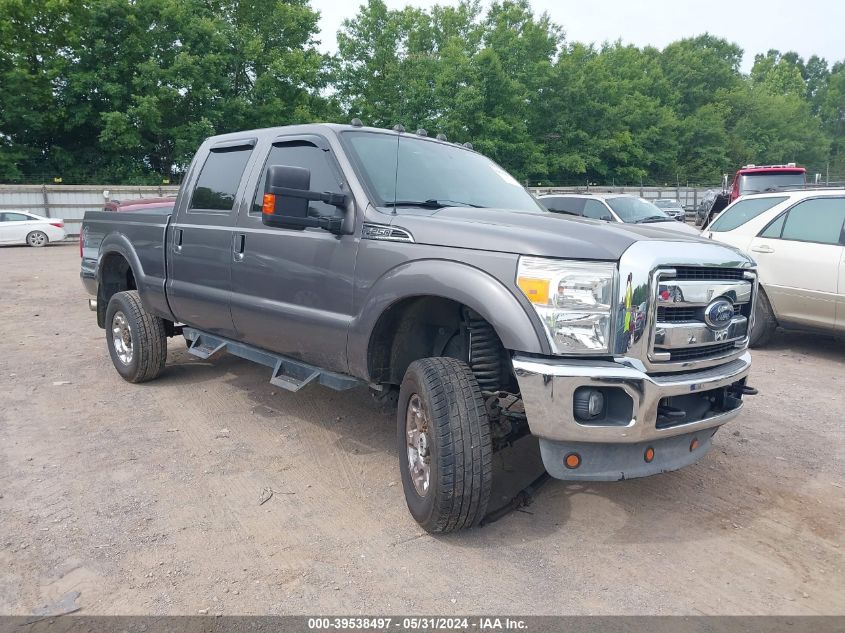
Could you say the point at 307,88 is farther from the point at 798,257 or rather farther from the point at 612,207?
the point at 798,257

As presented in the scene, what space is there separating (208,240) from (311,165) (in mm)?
1115

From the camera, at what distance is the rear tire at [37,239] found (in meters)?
21.5

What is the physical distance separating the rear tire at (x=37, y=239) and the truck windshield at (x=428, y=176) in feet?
70.0

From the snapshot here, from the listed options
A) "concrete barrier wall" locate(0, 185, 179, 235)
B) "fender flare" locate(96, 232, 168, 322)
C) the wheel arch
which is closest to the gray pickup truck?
"fender flare" locate(96, 232, 168, 322)

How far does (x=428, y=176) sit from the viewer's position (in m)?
4.14

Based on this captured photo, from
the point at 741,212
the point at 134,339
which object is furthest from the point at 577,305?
the point at 741,212

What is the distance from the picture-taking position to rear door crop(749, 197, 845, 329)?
22.1ft

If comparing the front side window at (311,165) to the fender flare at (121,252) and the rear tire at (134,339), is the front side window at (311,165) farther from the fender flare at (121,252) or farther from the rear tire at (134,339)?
the rear tire at (134,339)

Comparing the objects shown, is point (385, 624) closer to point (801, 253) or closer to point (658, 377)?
point (658, 377)

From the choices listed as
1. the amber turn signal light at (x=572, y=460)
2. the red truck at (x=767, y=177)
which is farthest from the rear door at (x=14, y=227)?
the amber turn signal light at (x=572, y=460)

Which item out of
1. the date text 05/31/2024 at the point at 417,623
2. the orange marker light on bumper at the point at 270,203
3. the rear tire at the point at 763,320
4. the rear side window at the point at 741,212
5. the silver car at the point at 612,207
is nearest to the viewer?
the date text 05/31/2024 at the point at 417,623

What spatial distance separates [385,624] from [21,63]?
36.9m

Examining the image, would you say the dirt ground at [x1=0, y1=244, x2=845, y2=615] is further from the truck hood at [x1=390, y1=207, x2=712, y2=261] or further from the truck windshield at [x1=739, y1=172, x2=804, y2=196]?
the truck windshield at [x1=739, y1=172, x2=804, y2=196]

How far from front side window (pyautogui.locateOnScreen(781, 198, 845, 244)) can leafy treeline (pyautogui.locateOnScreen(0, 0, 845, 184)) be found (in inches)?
1167
